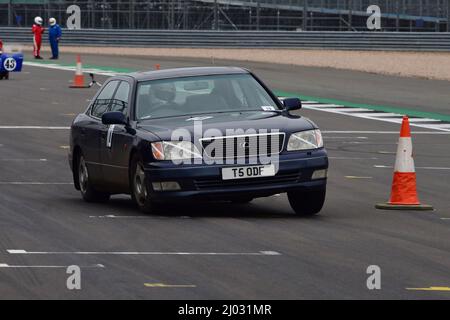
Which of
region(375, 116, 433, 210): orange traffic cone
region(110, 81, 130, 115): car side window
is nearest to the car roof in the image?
region(110, 81, 130, 115): car side window

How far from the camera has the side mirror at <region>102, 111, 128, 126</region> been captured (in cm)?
1409

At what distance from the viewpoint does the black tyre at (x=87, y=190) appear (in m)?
15.3

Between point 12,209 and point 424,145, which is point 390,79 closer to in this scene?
point 424,145

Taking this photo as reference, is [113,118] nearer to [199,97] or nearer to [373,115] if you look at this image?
[199,97]

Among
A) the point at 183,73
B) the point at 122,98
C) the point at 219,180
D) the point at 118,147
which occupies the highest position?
the point at 183,73

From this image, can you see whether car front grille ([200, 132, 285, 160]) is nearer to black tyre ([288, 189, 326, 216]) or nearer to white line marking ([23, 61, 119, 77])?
black tyre ([288, 189, 326, 216])

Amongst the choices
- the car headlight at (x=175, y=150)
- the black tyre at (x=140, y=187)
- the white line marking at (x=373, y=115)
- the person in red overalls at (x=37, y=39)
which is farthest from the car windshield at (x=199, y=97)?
the person in red overalls at (x=37, y=39)

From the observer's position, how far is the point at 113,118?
555 inches

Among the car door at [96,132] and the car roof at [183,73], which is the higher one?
the car roof at [183,73]

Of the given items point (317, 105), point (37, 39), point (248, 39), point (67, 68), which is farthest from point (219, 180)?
point (37, 39)

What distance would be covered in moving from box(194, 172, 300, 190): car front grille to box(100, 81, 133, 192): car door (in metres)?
1.01

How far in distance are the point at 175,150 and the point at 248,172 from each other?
71 cm

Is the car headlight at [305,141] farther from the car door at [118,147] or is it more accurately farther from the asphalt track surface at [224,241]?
the car door at [118,147]

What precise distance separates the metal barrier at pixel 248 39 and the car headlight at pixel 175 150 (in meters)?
30.5
